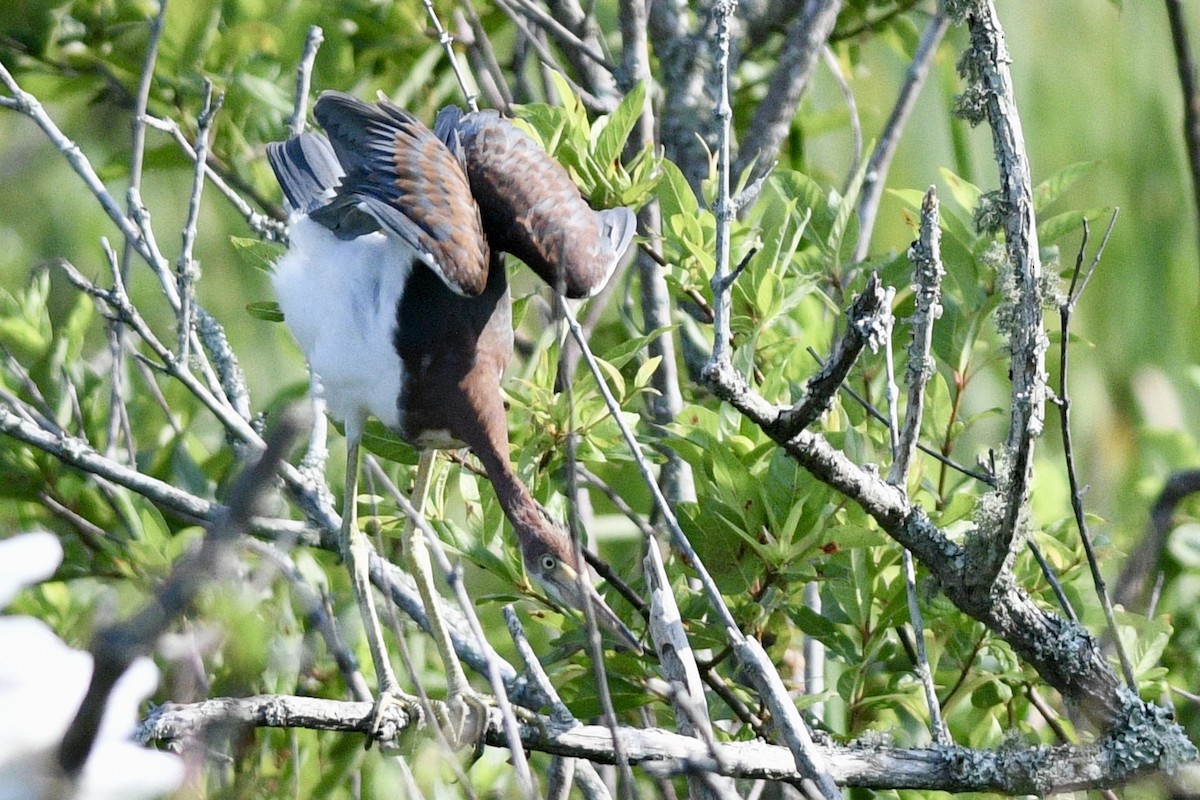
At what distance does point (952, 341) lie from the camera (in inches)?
92.4

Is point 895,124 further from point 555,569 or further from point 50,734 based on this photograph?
→ point 50,734

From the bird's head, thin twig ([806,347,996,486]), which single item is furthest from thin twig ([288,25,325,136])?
thin twig ([806,347,996,486])

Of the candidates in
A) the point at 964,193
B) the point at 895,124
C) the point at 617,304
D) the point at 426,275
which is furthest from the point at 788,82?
the point at 426,275

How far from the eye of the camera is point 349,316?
2533 millimetres

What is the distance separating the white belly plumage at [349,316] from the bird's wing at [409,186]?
97 millimetres

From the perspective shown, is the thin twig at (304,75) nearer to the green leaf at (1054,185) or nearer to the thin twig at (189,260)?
the thin twig at (189,260)

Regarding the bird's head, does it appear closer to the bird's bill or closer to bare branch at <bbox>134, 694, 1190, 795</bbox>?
the bird's bill

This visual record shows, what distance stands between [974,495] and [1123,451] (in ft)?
8.22

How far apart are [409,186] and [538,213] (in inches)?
9.2

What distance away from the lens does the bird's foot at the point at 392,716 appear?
6.95 feet

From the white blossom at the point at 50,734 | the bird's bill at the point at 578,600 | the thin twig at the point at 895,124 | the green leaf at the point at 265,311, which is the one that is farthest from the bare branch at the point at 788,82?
the white blossom at the point at 50,734

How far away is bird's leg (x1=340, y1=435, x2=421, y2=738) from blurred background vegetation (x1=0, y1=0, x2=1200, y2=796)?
0.43 ft

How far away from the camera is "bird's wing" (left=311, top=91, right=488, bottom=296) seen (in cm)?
237

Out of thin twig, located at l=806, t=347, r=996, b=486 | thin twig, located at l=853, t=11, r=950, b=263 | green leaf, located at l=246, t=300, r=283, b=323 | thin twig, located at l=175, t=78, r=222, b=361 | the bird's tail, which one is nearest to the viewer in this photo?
thin twig, located at l=806, t=347, r=996, b=486
